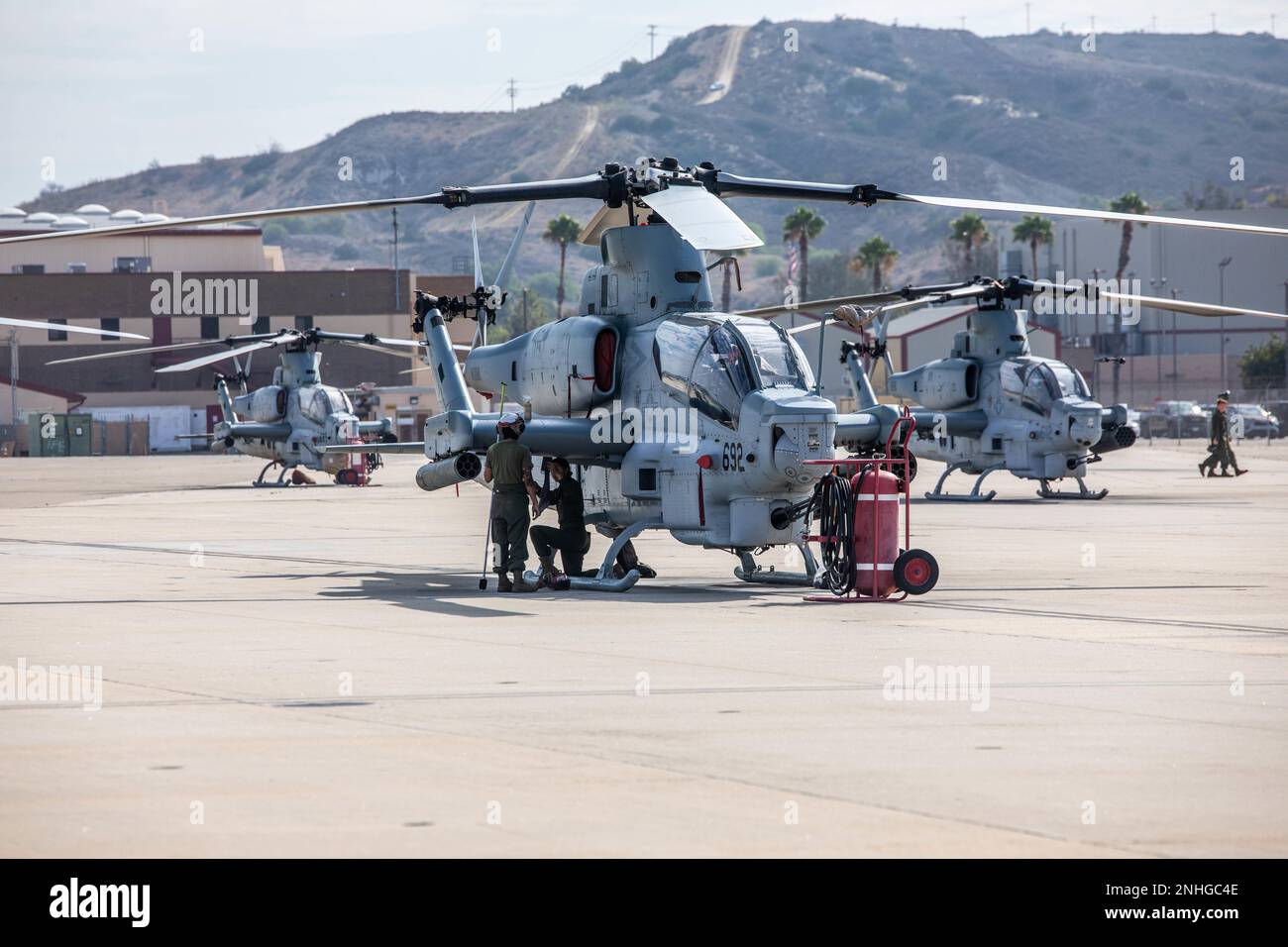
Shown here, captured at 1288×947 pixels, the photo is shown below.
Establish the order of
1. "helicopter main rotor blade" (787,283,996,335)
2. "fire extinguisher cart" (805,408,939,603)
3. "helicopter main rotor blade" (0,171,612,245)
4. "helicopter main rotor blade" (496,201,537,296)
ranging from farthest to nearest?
"helicopter main rotor blade" (787,283,996,335)
"helicopter main rotor blade" (496,201,537,296)
"fire extinguisher cart" (805,408,939,603)
"helicopter main rotor blade" (0,171,612,245)

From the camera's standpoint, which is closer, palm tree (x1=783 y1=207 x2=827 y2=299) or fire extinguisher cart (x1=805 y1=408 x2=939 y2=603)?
fire extinguisher cart (x1=805 y1=408 x2=939 y2=603)

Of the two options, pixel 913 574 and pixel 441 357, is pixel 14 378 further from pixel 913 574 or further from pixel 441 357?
pixel 913 574

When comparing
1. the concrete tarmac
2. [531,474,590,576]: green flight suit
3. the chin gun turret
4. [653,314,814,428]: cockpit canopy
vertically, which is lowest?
the concrete tarmac

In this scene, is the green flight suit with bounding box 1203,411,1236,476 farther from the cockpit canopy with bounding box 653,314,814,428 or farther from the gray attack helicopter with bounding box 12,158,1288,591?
the cockpit canopy with bounding box 653,314,814,428

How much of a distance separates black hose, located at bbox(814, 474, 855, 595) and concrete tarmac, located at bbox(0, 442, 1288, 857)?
2.28 feet

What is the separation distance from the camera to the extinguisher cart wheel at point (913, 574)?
17453 mm

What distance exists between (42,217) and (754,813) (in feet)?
513

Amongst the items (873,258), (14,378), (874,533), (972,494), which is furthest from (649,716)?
(873,258)

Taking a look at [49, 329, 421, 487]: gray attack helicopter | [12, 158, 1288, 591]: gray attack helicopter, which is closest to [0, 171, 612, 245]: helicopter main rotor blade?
[12, 158, 1288, 591]: gray attack helicopter

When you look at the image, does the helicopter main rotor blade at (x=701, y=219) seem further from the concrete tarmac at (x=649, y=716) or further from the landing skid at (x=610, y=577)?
the landing skid at (x=610, y=577)

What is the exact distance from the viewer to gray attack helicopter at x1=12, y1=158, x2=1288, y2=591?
18250 millimetres

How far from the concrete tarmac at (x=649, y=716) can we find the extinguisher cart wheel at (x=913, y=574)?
223 mm
